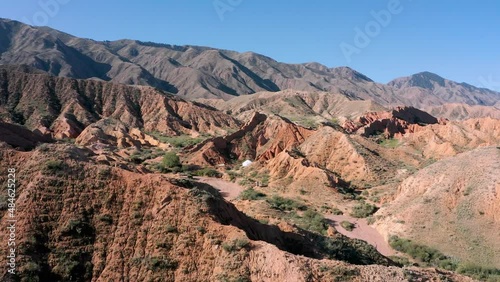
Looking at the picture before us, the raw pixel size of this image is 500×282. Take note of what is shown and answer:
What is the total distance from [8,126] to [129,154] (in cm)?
2928

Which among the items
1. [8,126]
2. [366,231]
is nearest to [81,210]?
[8,126]

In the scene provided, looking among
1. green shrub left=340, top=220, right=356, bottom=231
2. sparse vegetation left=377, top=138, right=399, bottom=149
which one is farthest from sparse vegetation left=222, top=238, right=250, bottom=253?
sparse vegetation left=377, top=138, right=399, bottom=149

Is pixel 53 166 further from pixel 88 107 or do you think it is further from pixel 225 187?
pixel 88 107

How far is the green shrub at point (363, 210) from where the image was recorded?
35.3 metres

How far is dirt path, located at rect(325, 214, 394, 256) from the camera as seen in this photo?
1133 inches

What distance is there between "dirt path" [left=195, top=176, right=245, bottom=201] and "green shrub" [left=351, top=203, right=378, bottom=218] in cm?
1171

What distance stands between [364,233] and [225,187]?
17.8 metres

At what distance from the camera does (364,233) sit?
31.6 meters

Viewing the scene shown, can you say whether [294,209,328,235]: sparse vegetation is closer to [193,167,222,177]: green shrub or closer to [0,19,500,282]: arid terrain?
[0,19,500,282]: arid terrain

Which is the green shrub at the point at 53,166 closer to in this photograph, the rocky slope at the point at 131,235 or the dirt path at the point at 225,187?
the rocky slope at the point at 131,235

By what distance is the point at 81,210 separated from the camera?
16.1m

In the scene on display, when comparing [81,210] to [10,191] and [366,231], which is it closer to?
[10,191]

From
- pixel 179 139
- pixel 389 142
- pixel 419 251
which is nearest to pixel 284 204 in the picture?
pixel 419 251

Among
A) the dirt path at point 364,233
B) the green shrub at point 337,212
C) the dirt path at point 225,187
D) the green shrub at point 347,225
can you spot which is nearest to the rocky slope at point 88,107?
the dirt path at point 225,187
